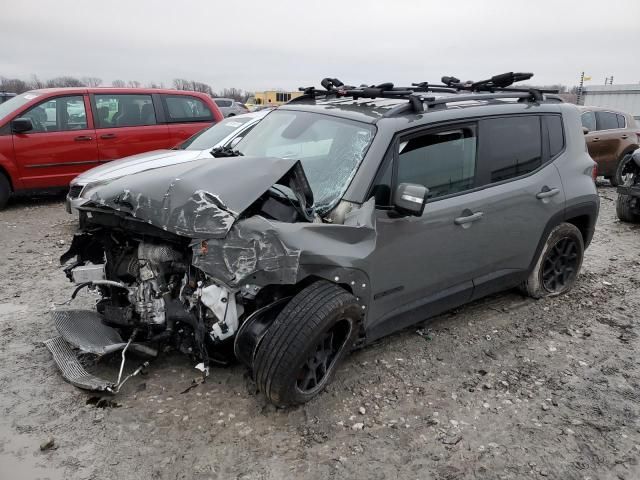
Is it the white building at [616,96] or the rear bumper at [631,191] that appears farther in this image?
the white building at [616,96]

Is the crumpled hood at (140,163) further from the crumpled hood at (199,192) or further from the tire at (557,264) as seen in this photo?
the tire at (557,264)

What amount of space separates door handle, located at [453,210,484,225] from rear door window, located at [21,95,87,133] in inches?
260

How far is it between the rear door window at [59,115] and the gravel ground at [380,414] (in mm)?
4387

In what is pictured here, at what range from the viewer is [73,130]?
26.1 ft

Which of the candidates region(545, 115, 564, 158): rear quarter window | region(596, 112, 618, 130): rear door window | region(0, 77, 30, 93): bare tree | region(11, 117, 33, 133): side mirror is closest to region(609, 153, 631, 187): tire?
region(596, 112, 618, 130): rear door window

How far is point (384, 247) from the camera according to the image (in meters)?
3.26

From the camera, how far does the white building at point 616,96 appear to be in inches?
868

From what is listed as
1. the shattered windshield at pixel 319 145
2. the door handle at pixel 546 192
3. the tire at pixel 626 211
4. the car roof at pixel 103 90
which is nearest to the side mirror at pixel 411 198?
the shattered windshield at pixel 319 145

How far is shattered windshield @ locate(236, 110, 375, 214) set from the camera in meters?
3.36

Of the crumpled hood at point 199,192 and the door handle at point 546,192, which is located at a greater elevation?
the crumpled hood at point 199,192

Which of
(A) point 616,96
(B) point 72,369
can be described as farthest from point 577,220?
(A) point 616,96

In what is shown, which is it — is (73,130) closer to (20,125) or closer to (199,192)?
(20,125)

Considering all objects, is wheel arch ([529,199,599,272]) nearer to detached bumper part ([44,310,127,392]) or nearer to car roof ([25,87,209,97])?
detached bumper part ([44,310,127,392])

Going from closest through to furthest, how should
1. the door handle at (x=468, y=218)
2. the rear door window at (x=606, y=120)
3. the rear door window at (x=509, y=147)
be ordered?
the door handle at (x=468, y=218)
the rear door window at (x=509, y=147)
the rear door window at (x=606, y=120)
